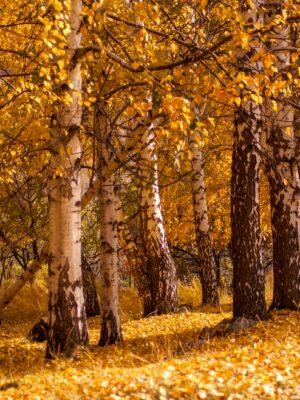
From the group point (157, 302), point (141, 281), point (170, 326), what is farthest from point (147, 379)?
point (141, 281)

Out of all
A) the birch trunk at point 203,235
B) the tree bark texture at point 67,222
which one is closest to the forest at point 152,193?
the tree bark texture at point 67,222

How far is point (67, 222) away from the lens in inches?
311

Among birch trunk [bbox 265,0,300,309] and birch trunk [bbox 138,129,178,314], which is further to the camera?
birch trunk [bbox 138,129,178,314]

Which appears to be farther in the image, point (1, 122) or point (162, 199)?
point (162, 199)

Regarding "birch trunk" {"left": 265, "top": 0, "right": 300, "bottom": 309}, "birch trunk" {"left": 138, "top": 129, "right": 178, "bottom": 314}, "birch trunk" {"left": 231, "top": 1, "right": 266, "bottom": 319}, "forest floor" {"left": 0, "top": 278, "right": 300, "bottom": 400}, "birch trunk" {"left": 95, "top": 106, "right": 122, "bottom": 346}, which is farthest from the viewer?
"birch trunk" {"left": 138, "top": 129, "right": 178, "bottom": 314}

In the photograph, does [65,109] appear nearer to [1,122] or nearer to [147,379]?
[147,379]

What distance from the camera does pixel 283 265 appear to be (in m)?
11.0

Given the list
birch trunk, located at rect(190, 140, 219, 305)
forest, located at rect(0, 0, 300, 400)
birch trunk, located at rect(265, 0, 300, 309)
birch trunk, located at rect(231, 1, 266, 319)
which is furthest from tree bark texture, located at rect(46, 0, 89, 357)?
birch trunk, located at rect(190, 140, 219, 305)

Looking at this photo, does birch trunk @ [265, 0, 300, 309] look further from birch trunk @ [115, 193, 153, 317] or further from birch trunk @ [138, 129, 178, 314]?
birch trunk @ [115, 193, 153, 317]

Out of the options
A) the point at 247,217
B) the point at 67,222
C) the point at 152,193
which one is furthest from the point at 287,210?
the point at 67,222

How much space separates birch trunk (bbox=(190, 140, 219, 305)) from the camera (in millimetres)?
15539

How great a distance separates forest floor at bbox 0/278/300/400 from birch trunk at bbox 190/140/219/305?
4490mm

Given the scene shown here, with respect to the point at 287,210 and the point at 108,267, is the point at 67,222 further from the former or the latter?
the point at 287,210

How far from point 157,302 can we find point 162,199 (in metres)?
7.11
